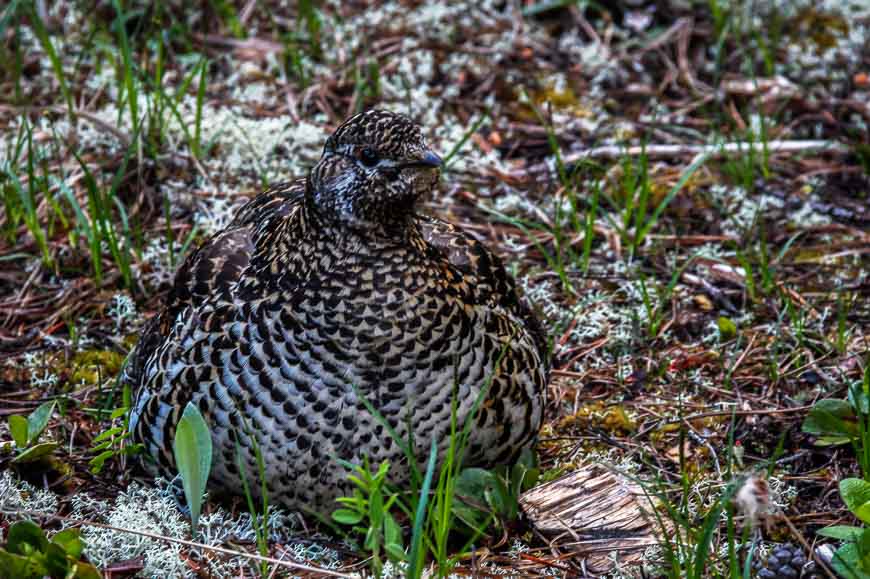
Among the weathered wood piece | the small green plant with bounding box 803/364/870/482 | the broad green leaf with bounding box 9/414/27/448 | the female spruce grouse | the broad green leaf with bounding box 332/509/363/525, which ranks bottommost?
the weathered wood piece

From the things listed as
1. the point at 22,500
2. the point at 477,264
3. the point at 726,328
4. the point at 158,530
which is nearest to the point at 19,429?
the point at 22,500

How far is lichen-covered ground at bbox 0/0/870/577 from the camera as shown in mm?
3984

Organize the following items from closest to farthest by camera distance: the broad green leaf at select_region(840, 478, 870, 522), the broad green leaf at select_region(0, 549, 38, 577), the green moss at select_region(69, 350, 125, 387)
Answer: the broad green leaf at select_region(0, 549, 38, 577), the broad green leaf at select_region(840, 478, 870, 522), the green moss at select_region(69, 350, 125, 387)

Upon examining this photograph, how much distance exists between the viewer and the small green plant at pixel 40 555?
316 cm

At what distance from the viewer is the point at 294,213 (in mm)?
3688

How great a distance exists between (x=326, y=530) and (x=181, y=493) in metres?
0.49

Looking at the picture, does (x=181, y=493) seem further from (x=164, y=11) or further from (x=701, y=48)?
(x=701, y=48)

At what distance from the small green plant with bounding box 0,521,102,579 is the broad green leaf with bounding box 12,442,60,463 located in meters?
0.56

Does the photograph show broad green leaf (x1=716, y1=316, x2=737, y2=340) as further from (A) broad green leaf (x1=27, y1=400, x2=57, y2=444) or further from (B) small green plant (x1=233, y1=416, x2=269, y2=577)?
(A) broad green leaf (x1=27, y1=400, x2=57, y2=444)

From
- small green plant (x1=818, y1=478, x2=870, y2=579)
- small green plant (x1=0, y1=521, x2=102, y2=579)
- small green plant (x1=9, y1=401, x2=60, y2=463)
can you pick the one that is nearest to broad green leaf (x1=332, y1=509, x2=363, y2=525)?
small green plant (x1=0, y1=521, x2=102, y2=579)

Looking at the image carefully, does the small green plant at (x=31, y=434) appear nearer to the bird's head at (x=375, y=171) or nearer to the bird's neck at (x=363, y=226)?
the bird's neck at (x=363, y=226)

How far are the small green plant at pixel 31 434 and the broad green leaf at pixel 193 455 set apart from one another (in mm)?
578

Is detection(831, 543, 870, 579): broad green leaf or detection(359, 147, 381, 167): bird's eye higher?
detection(359, 147, 381, 167): bird's eye

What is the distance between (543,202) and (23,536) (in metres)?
3.14
